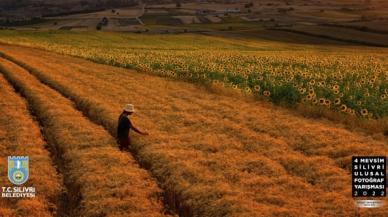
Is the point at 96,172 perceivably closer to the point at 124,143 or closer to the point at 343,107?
the point at 124,143

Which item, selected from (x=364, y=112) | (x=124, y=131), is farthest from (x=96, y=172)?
(x=364, y=112)

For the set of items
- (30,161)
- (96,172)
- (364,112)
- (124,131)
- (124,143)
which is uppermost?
(124,131)

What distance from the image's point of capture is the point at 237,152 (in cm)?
1598

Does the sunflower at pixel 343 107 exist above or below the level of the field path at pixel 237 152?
above

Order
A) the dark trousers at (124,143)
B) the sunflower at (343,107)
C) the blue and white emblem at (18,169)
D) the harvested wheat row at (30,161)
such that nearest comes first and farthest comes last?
1. the harvested wheat row at (30,161)
2. the blue and white emblem at (18,169)
3. the dark trousers at (124,143)
4. the sunflower at (343,107)

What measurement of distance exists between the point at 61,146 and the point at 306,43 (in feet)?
271

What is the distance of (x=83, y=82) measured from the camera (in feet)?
104

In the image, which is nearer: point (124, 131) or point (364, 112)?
point (124, 131)

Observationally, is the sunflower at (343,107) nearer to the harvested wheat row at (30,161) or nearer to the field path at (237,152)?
the field path at (237,152)

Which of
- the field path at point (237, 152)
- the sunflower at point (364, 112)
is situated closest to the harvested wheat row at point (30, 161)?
the field path at point (237, 152)

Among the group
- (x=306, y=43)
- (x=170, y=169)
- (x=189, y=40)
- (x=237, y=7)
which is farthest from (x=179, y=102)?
(x=237, y=7)

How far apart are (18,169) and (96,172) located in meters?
2.28

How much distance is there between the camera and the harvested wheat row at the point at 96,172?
12188mm

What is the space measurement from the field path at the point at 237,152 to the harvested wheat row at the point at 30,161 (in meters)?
2.69
